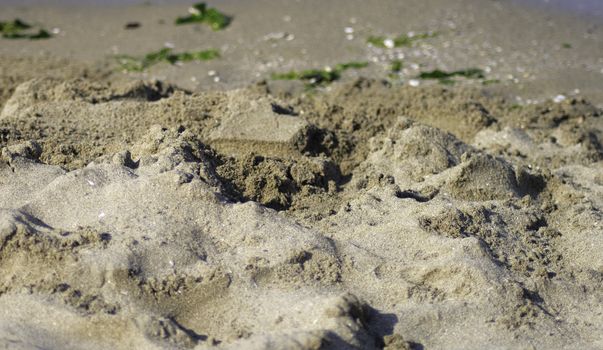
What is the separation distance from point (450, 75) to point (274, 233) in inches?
133

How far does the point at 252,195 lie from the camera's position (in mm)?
4023

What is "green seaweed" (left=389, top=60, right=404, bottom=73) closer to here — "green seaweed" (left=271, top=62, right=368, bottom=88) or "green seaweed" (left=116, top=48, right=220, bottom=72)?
"green seaweed" (left=271, top=62, right=368, bottom=88)

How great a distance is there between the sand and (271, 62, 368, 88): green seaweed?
1158 mm

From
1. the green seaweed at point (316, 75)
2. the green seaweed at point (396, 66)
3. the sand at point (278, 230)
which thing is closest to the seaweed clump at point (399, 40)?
the green seaweed at point (396, 66)

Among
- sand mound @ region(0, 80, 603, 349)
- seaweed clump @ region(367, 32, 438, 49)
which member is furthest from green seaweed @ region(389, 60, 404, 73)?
sand mound @ region(0, 80, 603, 349)

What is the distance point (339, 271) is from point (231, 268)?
1.42 feet

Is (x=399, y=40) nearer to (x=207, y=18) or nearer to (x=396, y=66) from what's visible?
(x=396, y=66)

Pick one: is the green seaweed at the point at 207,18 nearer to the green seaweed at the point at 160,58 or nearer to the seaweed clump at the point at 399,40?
the green seaweed at the point at 160,58

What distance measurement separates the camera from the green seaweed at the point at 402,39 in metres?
7.05

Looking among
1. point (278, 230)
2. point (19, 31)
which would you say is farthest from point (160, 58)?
point (278, 230)

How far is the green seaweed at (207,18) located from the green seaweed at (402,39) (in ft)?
Answer: 4.38

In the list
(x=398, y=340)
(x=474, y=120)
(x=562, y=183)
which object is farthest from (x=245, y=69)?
(x=398, y=340)

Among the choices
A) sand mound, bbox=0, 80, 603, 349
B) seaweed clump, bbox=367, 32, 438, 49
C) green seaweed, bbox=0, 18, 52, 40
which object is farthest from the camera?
green seaweed, bbox=0, 18, 52, 40

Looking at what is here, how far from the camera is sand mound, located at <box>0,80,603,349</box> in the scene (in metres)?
3.14
